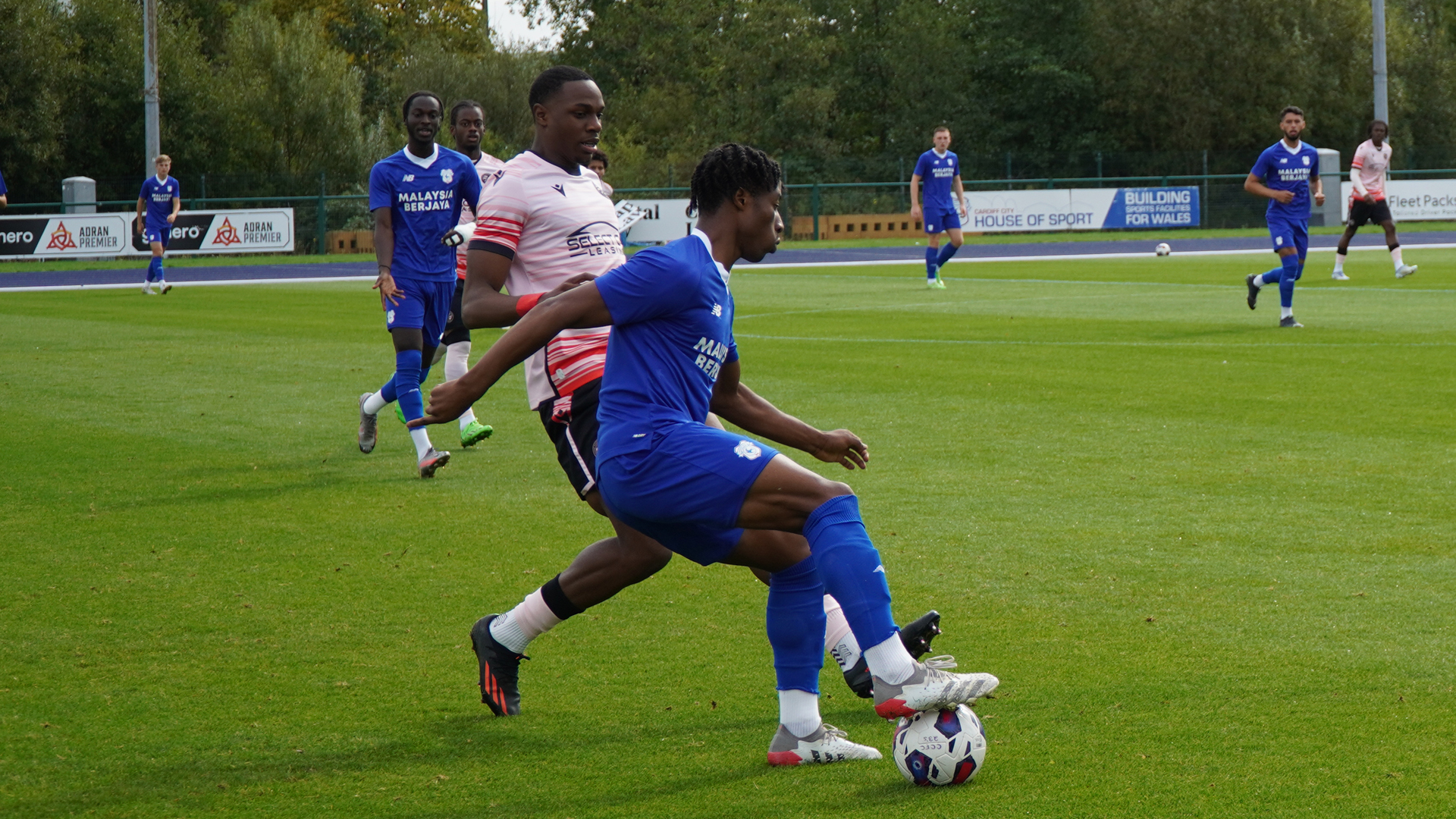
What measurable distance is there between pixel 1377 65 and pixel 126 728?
43.8 m

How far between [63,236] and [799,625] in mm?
36931

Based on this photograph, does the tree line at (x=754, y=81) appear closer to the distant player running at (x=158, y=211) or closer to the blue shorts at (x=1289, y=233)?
the distant player running at (x=158, y=211)

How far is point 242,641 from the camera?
19.3 feet

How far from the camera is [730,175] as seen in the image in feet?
14.1

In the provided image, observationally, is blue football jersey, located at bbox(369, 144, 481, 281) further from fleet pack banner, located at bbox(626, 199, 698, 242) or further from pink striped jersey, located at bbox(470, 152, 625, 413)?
fleet pack banner, located at bbox(626, 199, 698, 242)

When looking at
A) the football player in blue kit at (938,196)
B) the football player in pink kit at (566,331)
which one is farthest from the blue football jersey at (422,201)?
the football player in blue kit at (938,196)

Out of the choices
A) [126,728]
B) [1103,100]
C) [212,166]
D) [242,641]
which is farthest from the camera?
[1103,100]

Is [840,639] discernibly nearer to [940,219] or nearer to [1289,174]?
[1289,174]

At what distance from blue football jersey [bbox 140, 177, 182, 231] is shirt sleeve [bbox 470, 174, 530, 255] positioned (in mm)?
24420

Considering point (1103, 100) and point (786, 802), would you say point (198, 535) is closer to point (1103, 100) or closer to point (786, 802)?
point (786, 802)

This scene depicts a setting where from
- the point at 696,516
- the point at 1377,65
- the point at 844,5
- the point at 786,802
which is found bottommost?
the point at 786,802

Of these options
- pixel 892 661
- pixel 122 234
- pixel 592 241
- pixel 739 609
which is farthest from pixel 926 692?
pixel 122 234

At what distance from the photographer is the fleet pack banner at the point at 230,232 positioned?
38688 millimetres

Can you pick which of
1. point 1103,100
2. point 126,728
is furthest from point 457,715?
point 1103,100
